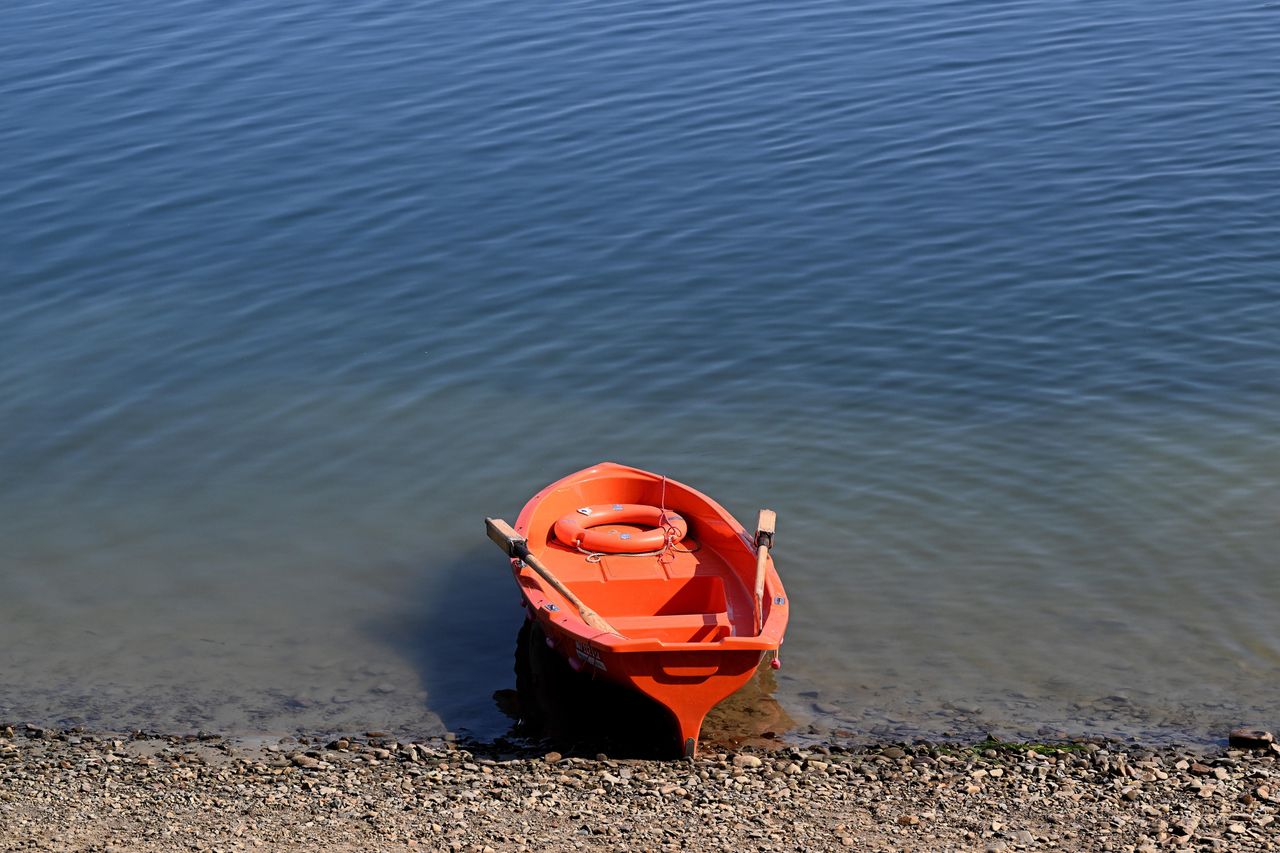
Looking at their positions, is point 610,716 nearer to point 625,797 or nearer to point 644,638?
point 644,638

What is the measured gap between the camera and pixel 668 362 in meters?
19.1

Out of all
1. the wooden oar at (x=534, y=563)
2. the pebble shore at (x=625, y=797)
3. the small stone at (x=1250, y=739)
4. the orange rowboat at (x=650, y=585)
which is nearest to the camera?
the pebble shore at (x=625, y=797)

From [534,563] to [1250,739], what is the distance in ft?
20.0

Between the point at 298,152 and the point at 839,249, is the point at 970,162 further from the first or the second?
the point at 298,152

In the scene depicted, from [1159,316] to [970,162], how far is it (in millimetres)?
6722

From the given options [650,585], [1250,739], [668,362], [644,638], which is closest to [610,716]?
[644,638]

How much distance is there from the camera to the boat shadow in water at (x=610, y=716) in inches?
472

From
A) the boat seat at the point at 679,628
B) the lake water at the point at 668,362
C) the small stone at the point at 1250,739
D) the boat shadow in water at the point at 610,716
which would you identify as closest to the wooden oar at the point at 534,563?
the boat seat at the point at 679,628

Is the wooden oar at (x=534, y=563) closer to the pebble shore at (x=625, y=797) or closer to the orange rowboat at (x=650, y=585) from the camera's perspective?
the orange rowboat at (x=650, y=585)

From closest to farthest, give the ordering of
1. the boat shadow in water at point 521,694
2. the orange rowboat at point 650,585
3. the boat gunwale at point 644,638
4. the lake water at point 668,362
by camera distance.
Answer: the boat gunwale at point 644,638
the orange rowboat at point 650,585
the boat shadow in water at point 521,694
the lake water at point 668,362

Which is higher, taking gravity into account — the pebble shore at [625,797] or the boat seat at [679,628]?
the boat seat at [679,628]

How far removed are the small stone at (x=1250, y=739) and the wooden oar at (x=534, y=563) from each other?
5.05 metres

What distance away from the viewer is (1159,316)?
19234mm

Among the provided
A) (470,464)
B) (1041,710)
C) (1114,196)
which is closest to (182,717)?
(470,464)
